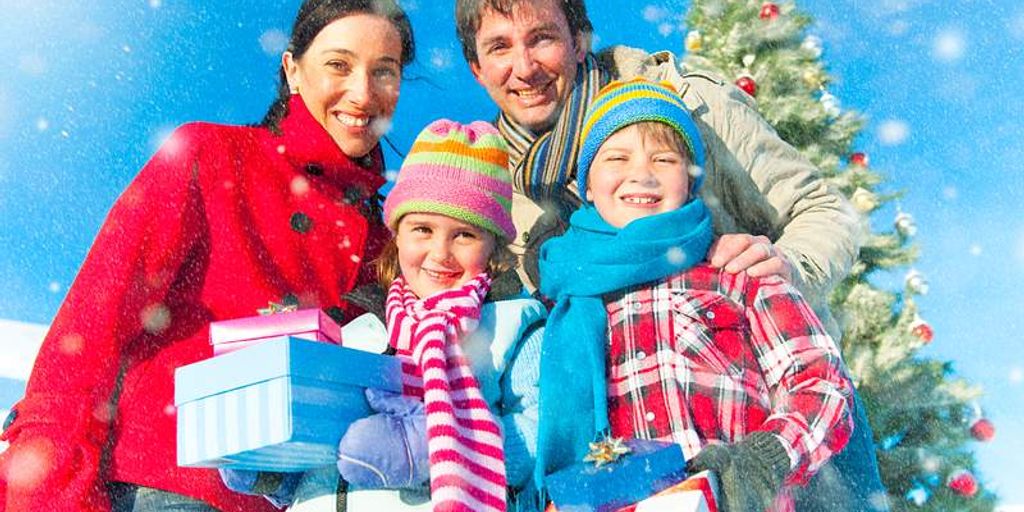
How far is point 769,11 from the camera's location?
17.8ft

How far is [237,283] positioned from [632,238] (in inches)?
33.7

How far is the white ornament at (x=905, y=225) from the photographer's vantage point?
17.7 feet

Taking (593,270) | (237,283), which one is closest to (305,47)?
(237,283)

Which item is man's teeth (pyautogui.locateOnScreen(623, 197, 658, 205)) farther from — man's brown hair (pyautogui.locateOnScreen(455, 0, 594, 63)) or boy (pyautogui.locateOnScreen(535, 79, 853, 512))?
man's brown hair (pyautogui.locateOnScreen(455, 0, 594, 63))

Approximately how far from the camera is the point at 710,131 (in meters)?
2.44

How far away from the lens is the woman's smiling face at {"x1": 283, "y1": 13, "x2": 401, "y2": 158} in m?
2.43

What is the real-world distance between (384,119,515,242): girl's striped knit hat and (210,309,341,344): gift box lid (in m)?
0.41

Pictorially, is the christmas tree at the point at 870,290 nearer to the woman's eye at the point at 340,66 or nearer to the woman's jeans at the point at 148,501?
the woman's eye at the point at 340,66

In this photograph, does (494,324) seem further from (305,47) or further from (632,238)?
(305,47)

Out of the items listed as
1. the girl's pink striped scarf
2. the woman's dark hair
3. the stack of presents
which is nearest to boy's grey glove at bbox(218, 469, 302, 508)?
the stack of presents

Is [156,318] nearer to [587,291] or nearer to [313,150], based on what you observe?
[313,150]

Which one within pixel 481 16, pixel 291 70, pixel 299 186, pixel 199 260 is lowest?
pixel 199 260

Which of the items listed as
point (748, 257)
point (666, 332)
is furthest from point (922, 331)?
point (666, 332)

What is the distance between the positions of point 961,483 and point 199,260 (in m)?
4.08
